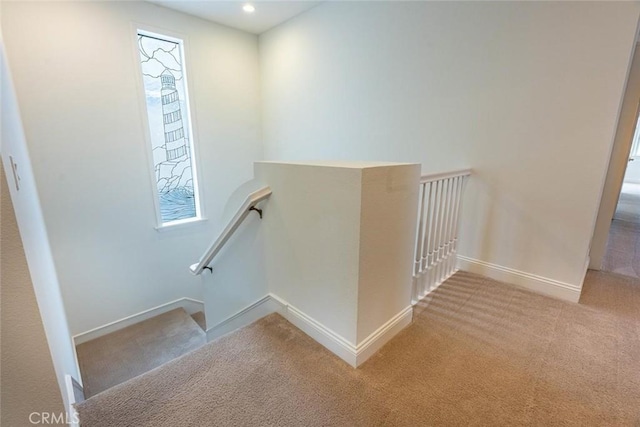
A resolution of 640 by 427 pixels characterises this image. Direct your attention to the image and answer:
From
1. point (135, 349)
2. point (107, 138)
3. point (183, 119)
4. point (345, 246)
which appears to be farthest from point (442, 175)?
point (135, 349)

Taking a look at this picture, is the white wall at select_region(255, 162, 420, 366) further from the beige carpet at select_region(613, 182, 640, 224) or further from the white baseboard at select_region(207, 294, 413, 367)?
the beige carpet at select_region(613, 182, 640, 224)

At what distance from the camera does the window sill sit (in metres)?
3.40

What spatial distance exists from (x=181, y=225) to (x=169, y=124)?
1.26m

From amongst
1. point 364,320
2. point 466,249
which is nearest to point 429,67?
point 466,249

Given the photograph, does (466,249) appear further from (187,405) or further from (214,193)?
(214,193)

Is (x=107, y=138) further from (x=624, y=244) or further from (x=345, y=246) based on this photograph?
(x=624, y=244)

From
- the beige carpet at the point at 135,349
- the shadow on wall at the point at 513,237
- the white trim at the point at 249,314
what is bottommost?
the beige carpet at the point at 135,349

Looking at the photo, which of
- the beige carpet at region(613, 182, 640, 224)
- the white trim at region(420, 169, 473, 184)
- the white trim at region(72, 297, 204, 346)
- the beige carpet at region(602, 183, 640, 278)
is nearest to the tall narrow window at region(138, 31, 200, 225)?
the white trim at region(72, 297, 204, 346)

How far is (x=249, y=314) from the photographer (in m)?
2.13

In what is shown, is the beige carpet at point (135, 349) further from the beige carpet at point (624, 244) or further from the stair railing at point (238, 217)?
the beige carpet at point (624, 244)

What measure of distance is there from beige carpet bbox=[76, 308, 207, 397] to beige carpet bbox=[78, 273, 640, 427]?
1814mm

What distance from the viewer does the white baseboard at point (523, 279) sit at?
6.70 ft

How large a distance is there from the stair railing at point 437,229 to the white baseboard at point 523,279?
15cm

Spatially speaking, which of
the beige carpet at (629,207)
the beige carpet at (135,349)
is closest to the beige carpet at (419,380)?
the beige carpet at (135,349)
